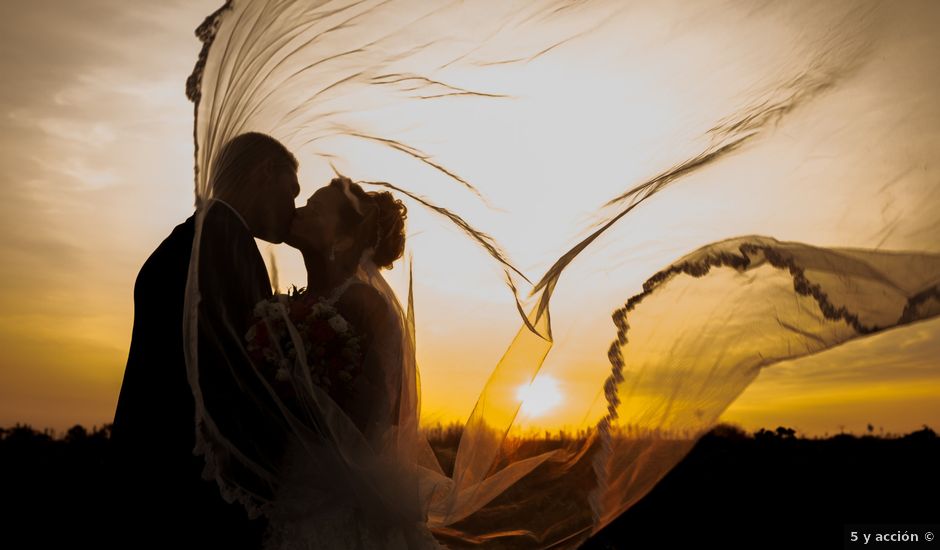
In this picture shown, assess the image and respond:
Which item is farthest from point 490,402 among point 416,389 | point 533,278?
point 533,278

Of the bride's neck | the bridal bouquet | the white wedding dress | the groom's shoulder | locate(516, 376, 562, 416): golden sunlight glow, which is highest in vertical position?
the groom's shoulder

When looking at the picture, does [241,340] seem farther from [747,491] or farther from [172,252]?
[747,491]

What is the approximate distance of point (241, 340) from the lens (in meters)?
4.27

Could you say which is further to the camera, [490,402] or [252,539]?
[490,402]

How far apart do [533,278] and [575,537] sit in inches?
64.5

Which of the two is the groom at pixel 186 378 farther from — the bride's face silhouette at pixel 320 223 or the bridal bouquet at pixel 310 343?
the bridal bouquet at pixel 310 343

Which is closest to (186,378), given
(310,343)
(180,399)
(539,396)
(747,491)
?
(180,399)

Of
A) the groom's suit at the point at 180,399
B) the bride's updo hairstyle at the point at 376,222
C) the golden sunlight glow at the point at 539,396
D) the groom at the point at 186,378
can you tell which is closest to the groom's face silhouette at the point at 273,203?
the groom at the point at 186,378

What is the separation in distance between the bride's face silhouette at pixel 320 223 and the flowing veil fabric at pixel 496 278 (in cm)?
21

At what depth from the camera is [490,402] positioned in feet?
15.6

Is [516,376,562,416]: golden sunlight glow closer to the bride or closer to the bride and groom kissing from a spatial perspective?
the bride

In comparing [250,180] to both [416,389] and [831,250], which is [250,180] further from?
[831,250]

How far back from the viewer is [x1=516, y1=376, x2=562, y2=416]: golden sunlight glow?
4.69 meters

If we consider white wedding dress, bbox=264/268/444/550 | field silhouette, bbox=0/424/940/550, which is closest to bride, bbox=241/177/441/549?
white wedding dress, bbox=264/268/444/550
